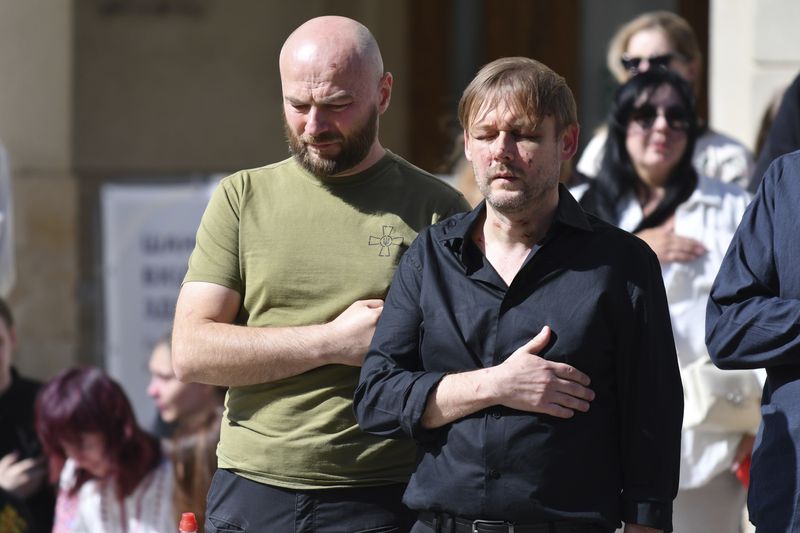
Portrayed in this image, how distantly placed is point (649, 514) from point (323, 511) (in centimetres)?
76

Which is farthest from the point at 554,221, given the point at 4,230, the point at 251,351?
the point at 4,230

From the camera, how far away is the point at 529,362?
2.84 metres

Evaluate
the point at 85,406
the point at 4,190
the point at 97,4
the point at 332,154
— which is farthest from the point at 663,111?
the point at 97,4

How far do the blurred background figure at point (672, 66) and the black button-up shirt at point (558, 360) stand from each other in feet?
6.62

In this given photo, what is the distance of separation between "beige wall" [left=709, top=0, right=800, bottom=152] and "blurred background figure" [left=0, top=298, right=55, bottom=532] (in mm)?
3180

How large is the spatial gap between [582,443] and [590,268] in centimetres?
34

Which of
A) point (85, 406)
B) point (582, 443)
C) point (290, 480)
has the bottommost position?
point (85, 406)

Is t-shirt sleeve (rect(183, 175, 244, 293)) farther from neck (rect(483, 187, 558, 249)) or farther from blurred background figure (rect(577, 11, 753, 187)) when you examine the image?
blurred background figure (rect(577, 11, 753, 187))

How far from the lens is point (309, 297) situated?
3.31m

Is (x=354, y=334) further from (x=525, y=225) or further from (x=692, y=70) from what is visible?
(x=692, y=70)

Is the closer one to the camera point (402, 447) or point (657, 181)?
point (402, 447)

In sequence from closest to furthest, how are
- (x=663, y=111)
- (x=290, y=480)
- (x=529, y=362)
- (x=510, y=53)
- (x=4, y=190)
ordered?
(x=529, y=362)
(x=290, y=480)
(x=663, y=111)
(x=4, y=190)
(x=510, y=53)

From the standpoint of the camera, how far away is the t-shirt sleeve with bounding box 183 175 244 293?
3.34 m

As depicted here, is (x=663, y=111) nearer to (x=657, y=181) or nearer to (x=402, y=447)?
(x=657, y=181)
